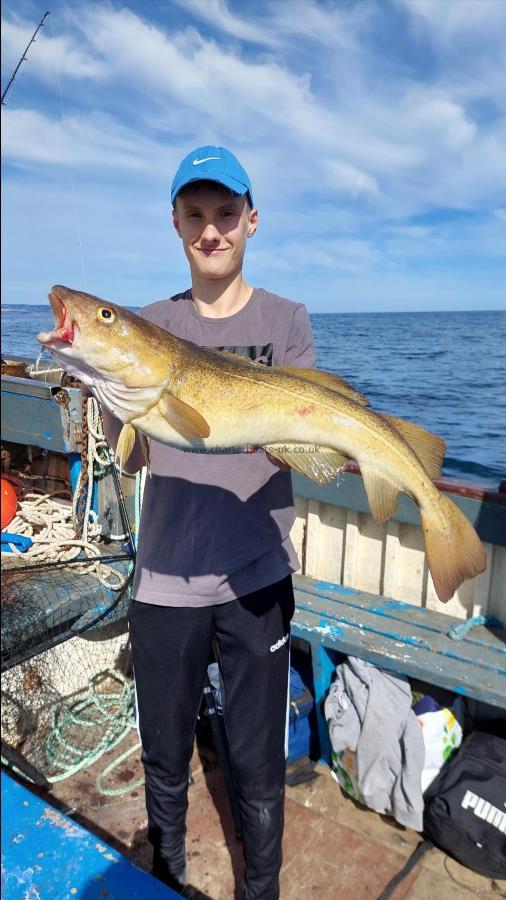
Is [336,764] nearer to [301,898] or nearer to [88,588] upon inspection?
[301,898]

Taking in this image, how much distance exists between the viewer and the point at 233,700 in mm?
2869

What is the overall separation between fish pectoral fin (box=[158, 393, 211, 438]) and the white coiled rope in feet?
6.81

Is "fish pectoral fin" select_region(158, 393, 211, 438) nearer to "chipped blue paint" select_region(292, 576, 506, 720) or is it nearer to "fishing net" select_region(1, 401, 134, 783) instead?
"fishing net" select_region(1, 401, 134, 783)

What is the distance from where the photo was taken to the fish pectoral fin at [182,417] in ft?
6.66

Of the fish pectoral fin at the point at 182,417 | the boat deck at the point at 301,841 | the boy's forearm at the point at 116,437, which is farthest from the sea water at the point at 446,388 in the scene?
the boat deck at the point at 301,841

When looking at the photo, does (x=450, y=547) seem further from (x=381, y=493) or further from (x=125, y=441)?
(x=125, y=441)

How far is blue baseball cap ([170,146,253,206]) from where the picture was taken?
2.49m

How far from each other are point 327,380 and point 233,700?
1.58 m

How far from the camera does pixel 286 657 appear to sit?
3010mm

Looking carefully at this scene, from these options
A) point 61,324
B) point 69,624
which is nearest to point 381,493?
point 61,324

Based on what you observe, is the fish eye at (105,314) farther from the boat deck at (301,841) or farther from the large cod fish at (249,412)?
the boat deck at (301,841)

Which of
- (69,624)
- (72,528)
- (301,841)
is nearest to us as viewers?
(301,841)

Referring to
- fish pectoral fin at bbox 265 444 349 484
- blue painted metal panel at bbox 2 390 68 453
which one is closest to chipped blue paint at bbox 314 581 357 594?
blue painted metal panel at bbox 2 390 68 453

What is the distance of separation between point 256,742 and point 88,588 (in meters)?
1.56
